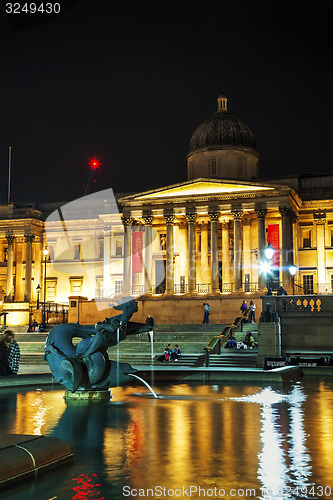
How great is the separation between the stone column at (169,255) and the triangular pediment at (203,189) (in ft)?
5.67

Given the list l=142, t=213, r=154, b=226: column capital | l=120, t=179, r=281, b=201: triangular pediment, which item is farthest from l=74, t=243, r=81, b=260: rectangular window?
l=142, t=213, r=154, b=226: column capital

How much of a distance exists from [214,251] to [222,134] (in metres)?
12.6

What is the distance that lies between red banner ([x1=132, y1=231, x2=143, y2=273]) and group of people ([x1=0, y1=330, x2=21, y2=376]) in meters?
35.3

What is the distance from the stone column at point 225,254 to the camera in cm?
5709

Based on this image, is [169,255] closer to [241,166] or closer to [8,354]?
[241,166]

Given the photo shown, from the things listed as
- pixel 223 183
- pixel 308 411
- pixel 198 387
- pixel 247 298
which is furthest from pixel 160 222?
pixel 308 411

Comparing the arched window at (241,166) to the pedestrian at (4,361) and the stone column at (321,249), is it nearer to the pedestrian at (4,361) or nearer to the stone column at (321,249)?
the stone column at (321,249)

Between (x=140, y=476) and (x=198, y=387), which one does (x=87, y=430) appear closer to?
(x=140, y=476)

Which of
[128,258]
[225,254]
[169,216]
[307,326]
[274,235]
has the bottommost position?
[307,326]

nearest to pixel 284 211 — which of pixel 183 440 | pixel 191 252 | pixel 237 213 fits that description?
pixel 237 213

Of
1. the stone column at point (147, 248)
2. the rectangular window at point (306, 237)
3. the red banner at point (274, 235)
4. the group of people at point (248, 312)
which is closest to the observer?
the group of people at point (248, 312)

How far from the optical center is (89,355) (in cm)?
1569

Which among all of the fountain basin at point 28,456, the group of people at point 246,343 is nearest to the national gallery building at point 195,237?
the group of people at point 246,343

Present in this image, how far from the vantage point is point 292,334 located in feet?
105
